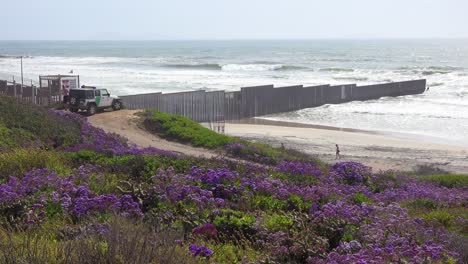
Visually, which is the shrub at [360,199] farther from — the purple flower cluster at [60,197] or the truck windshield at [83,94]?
the truck windshield at [83,94]

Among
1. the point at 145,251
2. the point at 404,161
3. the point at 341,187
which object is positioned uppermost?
the point at 145,251

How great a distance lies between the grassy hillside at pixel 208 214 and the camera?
20.0 feet

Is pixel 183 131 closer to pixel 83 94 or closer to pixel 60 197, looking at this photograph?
pixel 83 94

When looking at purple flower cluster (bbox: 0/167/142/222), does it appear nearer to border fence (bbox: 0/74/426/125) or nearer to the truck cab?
border fence (bbox: 0/74/426/125)

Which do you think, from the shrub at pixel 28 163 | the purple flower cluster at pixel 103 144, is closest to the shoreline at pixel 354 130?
the purple flower cluster at pixel 103 144

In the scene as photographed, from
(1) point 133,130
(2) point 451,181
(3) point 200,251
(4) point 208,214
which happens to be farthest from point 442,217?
(1) point 133,130

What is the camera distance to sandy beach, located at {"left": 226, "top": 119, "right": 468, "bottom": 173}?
2425 cm

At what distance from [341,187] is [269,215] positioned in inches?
133

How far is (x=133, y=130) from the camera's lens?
1016 inches

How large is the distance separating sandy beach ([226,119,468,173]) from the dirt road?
5.45m

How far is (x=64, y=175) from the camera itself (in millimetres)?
11023

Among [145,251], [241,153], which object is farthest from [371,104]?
[145,251]

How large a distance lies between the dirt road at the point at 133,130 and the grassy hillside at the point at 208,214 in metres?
8.03

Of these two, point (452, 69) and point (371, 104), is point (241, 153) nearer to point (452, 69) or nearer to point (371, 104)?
point (371, 104)
